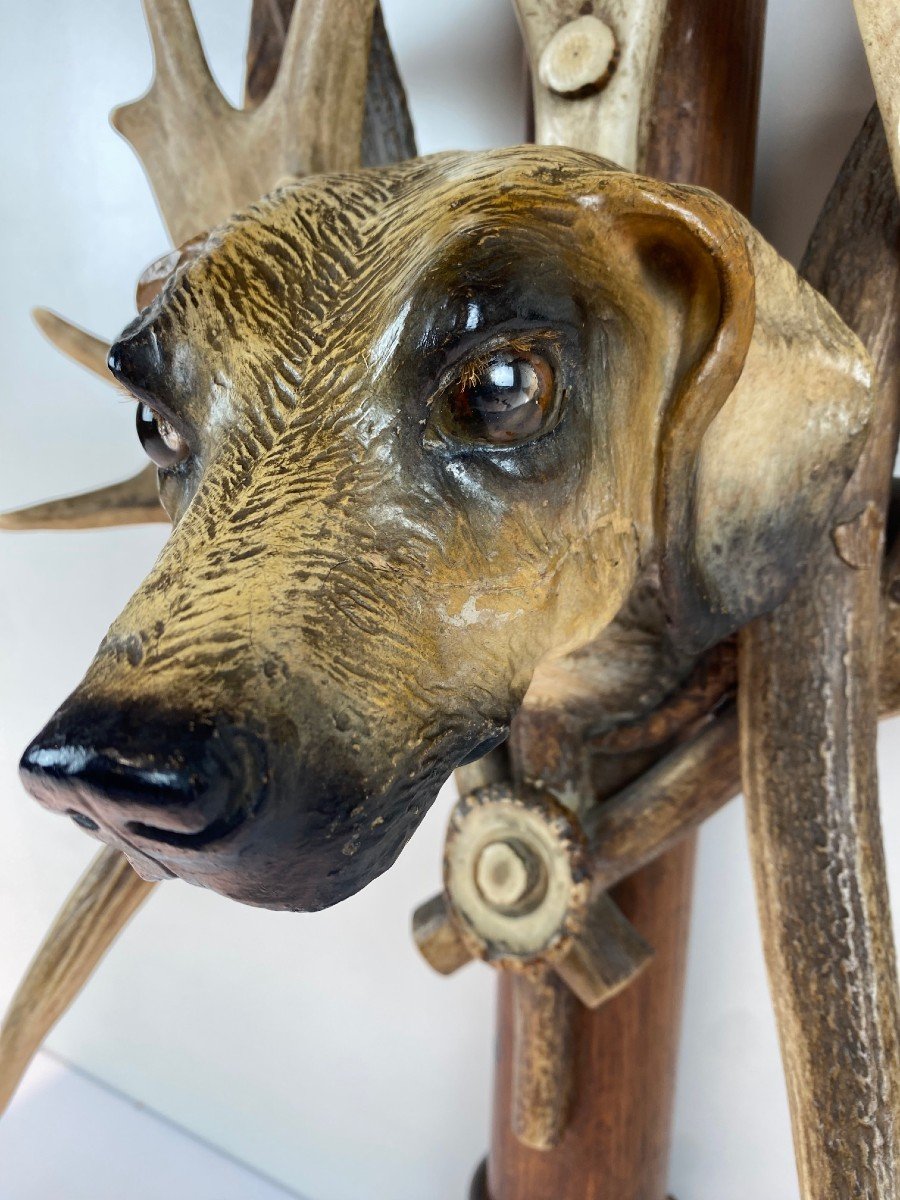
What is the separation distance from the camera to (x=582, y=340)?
356 millimetres

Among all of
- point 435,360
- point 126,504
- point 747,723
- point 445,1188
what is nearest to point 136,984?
point 445,1188

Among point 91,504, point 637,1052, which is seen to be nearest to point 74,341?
point 91,504

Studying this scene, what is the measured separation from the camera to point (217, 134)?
55cm

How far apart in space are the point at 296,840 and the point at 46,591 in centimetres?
90

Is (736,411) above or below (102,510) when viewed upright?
above

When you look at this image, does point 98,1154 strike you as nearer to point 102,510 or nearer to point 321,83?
point 102,510

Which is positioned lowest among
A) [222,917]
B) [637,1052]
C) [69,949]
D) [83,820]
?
[222,917]

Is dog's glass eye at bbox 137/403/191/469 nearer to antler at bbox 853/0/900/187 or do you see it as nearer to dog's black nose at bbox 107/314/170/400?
dog's black nose at bbox 107/314/170/400

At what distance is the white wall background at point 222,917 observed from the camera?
2.50ft

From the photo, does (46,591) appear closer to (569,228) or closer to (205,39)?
(205,39)

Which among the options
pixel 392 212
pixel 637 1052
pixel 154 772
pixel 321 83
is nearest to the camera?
pixel 154 772

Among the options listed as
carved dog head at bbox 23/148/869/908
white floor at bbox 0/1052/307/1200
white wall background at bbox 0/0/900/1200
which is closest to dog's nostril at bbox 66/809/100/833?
carved dog head at bbox 23/148/869/908

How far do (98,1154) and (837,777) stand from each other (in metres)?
0.99

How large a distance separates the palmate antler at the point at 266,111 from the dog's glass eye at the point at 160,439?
0.19 metres
